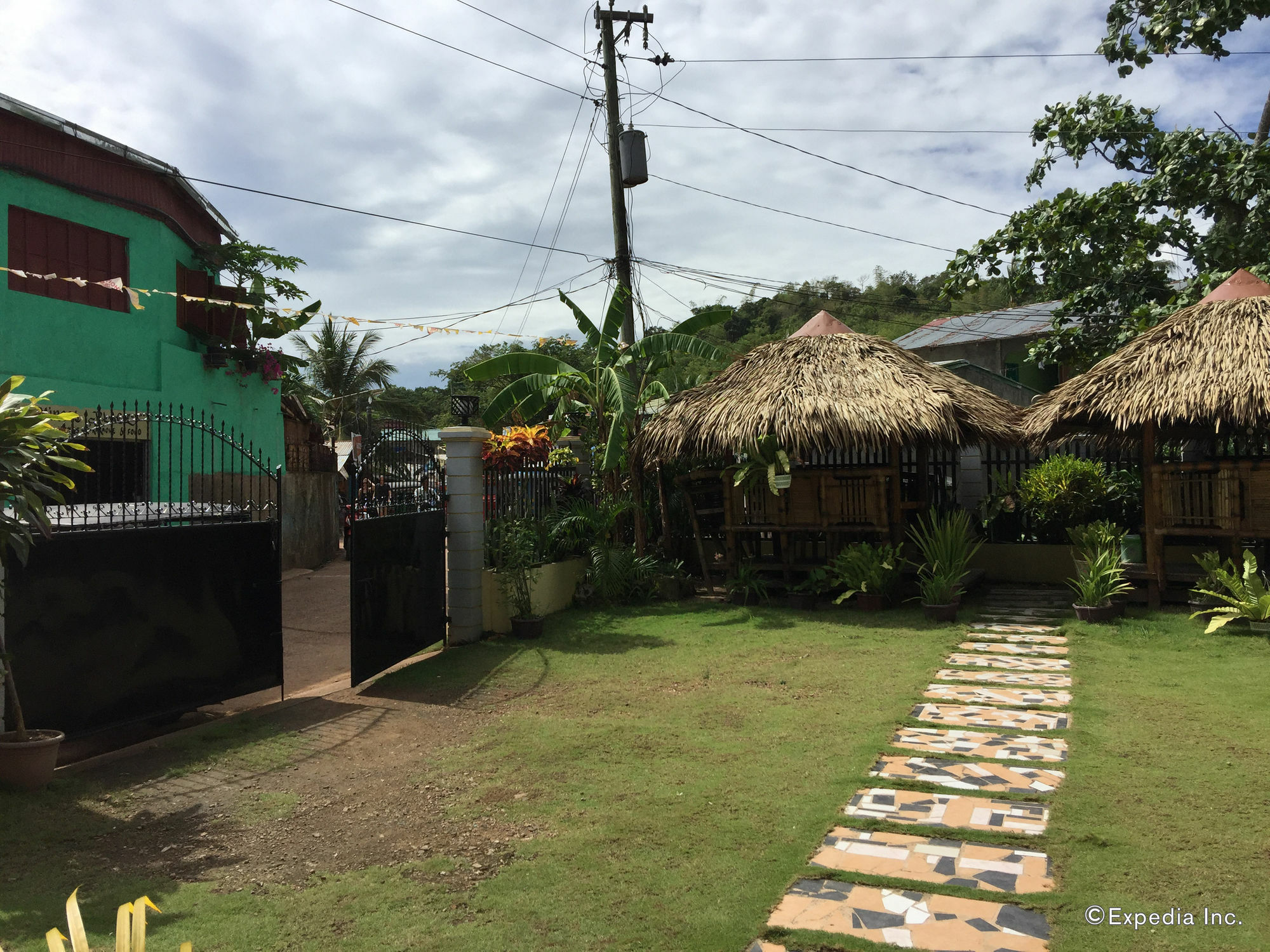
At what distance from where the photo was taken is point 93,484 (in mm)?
12648

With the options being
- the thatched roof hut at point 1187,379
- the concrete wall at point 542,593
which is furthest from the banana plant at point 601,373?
the thatched roof hut at point 1187,379

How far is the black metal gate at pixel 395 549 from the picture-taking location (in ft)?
26.2

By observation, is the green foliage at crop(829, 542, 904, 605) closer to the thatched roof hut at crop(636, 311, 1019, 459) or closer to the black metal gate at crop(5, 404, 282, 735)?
the thatched roof hut at crop(636, 311, 1019, 459)

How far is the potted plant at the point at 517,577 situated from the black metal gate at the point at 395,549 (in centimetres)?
67

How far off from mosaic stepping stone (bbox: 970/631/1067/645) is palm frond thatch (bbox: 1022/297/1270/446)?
2.46 metres

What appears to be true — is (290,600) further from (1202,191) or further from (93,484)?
(1202,191)

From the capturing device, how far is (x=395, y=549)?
8.53m

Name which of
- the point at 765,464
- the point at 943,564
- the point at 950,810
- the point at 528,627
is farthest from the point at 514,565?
the point at 950,810

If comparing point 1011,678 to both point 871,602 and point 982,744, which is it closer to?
point 982,744

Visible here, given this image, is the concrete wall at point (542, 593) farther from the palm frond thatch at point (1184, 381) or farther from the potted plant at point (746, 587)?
the palm frond thatch at point (1184, 381)

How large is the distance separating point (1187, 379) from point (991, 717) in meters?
5.25

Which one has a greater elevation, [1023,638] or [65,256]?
[65,256]

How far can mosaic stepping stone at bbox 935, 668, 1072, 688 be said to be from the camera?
298 inches

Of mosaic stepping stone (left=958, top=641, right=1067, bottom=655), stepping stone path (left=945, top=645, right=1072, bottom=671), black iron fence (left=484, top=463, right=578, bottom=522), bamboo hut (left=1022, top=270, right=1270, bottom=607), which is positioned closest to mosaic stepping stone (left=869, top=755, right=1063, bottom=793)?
stepping stone path (left=945, top=645, right=1072, bottom=671)
